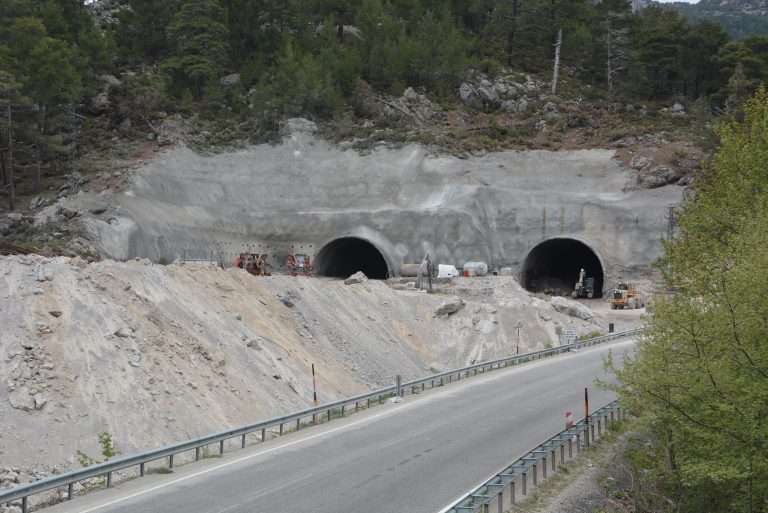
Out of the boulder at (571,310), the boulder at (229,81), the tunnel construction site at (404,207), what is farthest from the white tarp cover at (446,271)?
the boulder at (229,81)

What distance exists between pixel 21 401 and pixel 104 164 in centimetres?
4016

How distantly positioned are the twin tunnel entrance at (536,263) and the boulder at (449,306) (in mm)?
16768

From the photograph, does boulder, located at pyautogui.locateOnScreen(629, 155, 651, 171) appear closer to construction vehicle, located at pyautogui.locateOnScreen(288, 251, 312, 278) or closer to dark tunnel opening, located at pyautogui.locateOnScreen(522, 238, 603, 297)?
dark tunnel opening, located at pyautogui.locateOnScreen(522, 238, 603, 297)

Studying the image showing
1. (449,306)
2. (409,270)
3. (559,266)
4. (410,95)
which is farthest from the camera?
(410,95)

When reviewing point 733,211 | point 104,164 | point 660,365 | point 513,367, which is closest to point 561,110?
point 104,164

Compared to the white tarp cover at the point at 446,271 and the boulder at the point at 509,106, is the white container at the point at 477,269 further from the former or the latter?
the boulder at the point at 509,106

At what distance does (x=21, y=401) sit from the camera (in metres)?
15.6

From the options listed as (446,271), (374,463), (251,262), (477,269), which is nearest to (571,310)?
(477,269)

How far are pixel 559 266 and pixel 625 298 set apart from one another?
1464 centimetres

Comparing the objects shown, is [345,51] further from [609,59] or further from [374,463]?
[374,463]

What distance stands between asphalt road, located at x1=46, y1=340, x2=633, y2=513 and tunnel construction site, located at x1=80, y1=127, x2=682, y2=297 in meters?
29.8

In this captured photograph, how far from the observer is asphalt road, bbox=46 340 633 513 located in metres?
12.2

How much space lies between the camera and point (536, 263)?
55.9 metres

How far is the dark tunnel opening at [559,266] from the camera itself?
5434 centimetres
